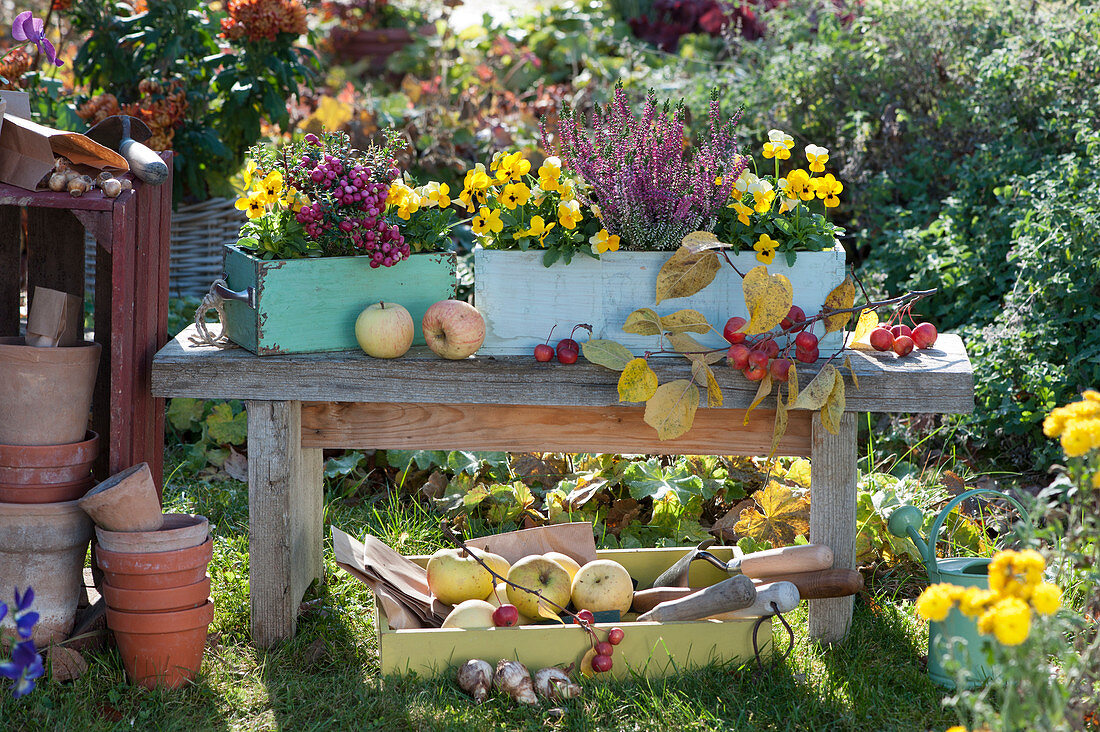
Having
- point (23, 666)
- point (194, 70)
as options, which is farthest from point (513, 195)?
point (194, 70)

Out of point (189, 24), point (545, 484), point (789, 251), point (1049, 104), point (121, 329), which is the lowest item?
point (545, 484)

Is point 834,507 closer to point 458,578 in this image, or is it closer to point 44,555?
point 458,578

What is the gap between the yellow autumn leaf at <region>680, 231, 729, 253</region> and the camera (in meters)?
2.17

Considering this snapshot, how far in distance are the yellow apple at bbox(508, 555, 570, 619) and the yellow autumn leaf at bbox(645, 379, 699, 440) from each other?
0.41 meters

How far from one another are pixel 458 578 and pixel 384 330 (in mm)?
577

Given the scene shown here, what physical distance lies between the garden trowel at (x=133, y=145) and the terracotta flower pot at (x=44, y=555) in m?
0.70

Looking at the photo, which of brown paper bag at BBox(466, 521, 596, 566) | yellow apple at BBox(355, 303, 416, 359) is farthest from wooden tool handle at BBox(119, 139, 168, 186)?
brown paper bag at BBox(466, 521, 596, 566)

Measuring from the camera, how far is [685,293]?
222cm

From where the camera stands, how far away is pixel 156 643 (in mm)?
2158

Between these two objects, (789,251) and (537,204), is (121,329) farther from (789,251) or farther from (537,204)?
(789,251)

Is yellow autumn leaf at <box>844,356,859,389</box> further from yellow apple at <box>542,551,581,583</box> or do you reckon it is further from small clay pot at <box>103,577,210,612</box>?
small clay pot at <box>103,577,210,612</box>

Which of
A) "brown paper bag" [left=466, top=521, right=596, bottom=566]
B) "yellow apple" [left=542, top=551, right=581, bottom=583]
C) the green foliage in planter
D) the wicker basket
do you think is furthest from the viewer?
the wicker basket

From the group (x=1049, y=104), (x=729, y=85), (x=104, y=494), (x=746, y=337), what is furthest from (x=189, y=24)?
(x=1049, y=104)

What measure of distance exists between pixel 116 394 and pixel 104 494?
222 millimetres
